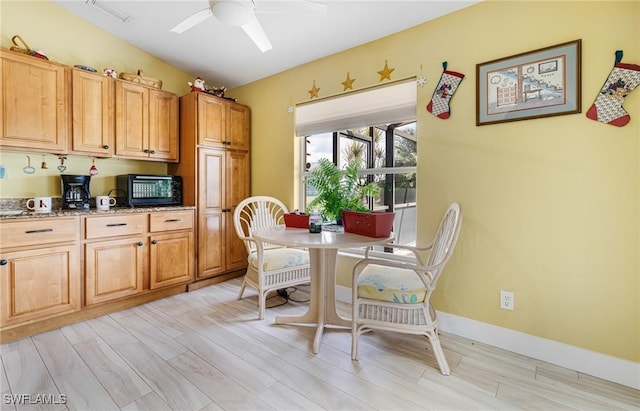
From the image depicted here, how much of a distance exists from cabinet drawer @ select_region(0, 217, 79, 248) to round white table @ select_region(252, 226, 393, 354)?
149 cm

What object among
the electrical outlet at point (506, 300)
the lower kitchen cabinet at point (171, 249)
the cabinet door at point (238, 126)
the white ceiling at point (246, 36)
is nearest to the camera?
the electrical outlet at point (506, 300)

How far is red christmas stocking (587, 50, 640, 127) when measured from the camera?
161cm

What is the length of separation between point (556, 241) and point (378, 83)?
182cm

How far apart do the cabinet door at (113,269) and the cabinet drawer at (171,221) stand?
19 centimetres

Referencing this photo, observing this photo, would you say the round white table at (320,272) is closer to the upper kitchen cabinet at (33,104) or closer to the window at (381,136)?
the window at (381,136)

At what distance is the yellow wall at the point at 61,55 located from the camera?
7.88 ft

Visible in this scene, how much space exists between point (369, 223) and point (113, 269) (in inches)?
89.2

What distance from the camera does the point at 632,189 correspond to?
162 cm

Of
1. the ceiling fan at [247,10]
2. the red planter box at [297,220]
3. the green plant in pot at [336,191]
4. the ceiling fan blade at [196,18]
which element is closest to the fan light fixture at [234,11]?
the ceiling fan at [247,10]

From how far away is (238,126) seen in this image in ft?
11.6

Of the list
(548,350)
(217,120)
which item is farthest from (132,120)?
(548,350)

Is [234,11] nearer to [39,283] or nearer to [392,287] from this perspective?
[392,287]

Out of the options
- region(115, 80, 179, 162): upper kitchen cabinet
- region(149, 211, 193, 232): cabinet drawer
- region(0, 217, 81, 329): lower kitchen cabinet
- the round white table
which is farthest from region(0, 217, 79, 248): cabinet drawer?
the round white table

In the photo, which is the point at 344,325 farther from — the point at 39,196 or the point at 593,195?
the point at 39,196
